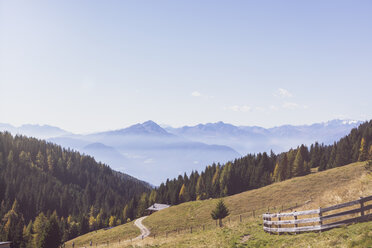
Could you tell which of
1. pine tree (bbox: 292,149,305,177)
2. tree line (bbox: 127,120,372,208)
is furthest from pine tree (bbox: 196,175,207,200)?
pine tree (bbox: 292,149,305,177)

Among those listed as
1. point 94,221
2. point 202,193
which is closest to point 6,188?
point 94,221

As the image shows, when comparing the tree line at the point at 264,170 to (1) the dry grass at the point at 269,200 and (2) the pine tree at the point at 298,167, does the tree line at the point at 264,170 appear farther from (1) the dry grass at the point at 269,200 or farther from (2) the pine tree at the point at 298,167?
(1) the dry grass at the point at 269,200

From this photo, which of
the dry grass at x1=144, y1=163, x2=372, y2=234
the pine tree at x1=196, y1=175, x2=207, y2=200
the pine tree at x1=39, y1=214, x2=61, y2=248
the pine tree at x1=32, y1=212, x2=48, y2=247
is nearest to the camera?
the pine tree at x1=39, y1=214, x2=61, y2=248

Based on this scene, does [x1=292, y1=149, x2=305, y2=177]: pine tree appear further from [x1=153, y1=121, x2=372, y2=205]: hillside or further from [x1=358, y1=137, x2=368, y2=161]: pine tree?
[x1=358, y1=137, x2=368, y2=161]: pine tree

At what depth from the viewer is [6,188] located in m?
185

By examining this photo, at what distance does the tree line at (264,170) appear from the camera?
10994cm

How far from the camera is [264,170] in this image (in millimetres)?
122750

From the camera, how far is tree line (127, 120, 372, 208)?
109938mm

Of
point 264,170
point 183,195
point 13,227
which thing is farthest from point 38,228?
point 264,170

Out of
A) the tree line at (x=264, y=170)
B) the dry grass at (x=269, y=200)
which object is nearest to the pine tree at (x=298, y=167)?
the tree line at (x=264, y=170)

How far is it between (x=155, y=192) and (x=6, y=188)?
11529 centimetres

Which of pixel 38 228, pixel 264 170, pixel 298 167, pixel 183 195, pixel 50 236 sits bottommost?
pixel 38 228

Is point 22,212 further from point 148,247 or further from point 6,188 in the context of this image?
point 148,247

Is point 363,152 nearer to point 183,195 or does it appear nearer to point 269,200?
point 269,200
